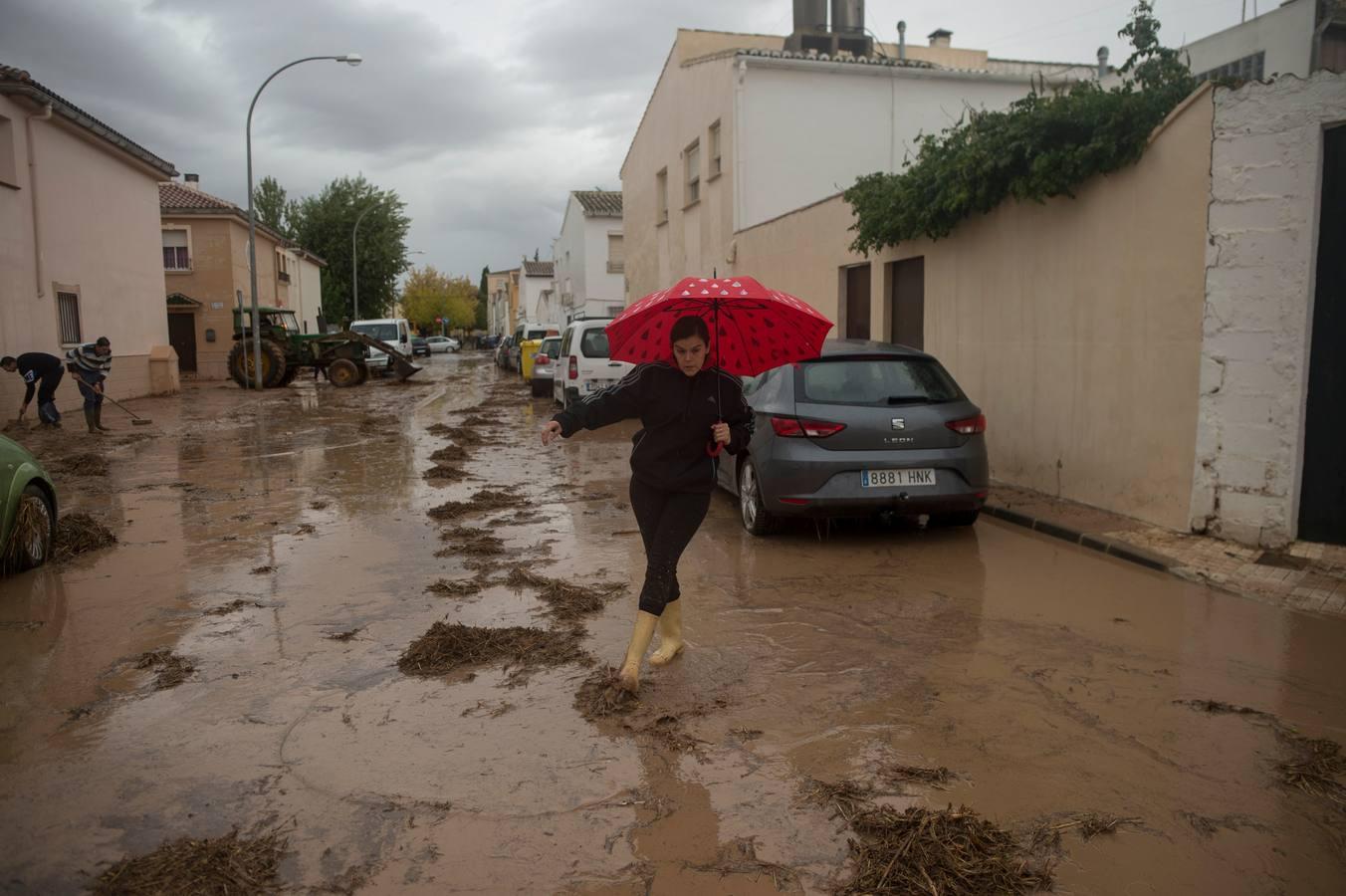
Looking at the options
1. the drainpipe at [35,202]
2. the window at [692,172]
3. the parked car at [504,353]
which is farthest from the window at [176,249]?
the window at [692,172]

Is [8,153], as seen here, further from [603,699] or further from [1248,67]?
[1248,67]

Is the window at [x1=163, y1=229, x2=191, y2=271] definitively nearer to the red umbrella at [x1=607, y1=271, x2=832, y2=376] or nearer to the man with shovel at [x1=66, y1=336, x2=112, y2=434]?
the man with shovel at [x1=66, y1=336, x2=112, y2=434]

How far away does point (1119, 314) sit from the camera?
8.20 metres

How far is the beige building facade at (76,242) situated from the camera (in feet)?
59.0

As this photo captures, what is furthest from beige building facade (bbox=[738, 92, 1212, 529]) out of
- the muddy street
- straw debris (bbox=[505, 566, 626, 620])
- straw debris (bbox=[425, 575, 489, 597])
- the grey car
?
straw debris (bbox=[425, 575, 489, 597])

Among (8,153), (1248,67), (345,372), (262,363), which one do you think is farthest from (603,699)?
(262,363)

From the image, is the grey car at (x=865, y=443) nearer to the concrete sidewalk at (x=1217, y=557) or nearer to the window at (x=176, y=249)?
the concrete sidewalk at (x=1217, y=557)

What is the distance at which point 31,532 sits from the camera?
6.81 meters

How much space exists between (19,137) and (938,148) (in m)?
17.1

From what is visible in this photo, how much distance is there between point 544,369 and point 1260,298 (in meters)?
18.9

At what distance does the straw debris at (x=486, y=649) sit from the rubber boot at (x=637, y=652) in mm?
519

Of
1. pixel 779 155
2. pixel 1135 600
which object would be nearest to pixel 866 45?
pixel 779 155

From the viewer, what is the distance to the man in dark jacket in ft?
52.5

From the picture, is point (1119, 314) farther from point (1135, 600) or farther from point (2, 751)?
point (2, 751)
